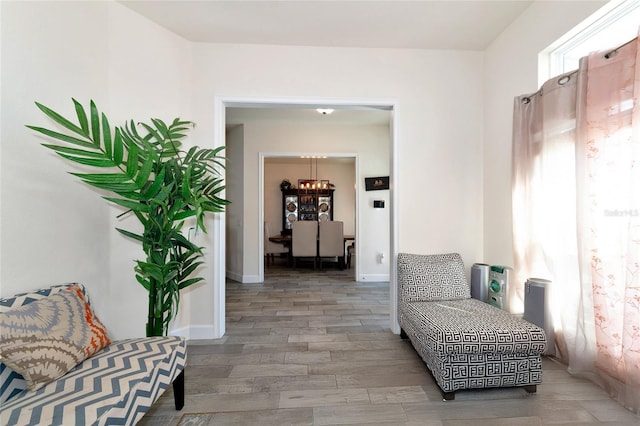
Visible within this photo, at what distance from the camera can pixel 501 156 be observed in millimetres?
2424

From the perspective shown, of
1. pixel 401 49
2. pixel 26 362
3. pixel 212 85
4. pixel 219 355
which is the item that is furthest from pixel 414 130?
pixel 26 362

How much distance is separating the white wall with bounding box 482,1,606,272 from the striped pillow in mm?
3071

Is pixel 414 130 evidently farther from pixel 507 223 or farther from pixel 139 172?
pixel 139 172

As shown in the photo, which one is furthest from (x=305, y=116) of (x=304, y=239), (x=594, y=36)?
(x=594, y=36)

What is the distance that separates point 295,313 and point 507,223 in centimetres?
237

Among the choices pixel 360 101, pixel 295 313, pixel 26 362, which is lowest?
pixel 295 313

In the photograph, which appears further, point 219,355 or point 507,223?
point 507,223

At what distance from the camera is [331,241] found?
18.0 feet

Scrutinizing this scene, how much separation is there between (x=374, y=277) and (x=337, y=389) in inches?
122

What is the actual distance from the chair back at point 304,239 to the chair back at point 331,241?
129 mm

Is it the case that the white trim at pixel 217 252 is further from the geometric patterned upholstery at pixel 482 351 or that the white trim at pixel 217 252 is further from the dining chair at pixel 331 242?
the dining chair at pixel 331 242

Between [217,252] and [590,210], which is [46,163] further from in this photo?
[590,210]

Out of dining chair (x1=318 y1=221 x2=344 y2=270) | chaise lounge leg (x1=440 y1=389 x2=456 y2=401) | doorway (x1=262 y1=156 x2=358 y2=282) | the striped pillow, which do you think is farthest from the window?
doorway (x1=262 y1=156 x2=358 y2=282)

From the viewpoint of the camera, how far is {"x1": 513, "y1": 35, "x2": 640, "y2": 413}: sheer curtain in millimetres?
1439
